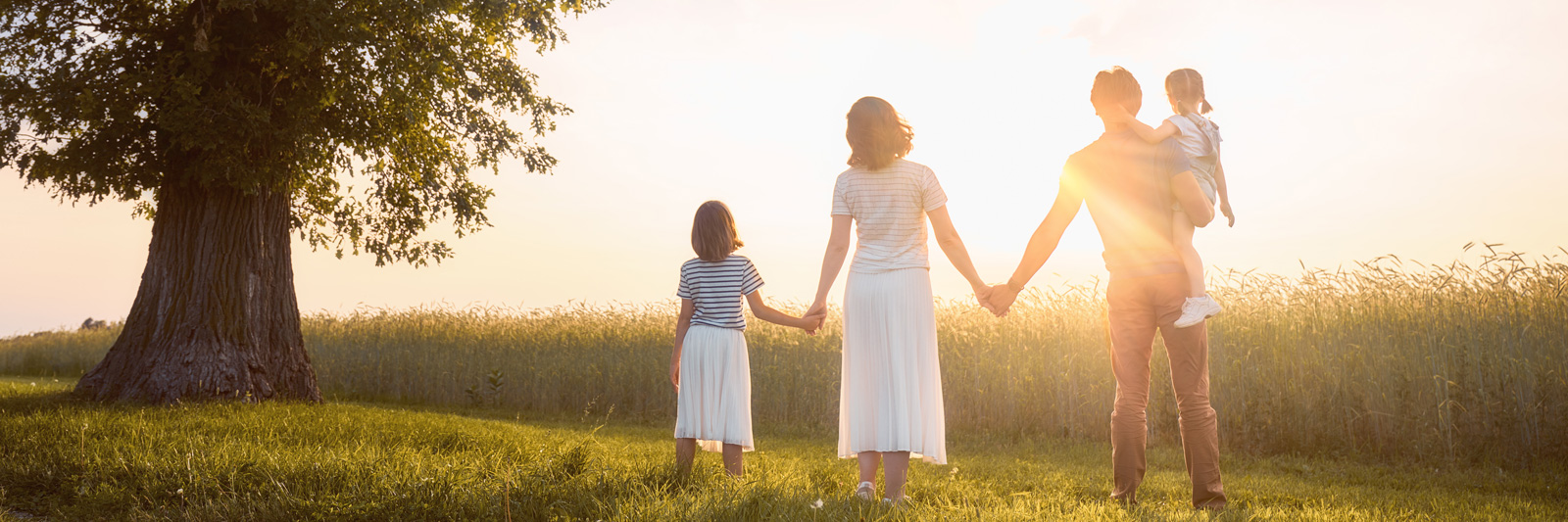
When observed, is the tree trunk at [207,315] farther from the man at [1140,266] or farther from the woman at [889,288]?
the man at [1140,266]

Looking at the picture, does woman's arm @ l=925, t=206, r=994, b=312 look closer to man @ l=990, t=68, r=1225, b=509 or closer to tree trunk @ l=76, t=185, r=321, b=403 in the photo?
man @ l=990, t=68, r=1225, b=509

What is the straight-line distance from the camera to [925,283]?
4.93 metres

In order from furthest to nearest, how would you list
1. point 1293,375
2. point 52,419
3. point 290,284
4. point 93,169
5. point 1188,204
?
1. point 290,284
2. point 93,169
3. point 1293,375
4. point 52,419
5. point 1188,204

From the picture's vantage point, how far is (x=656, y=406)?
15.2 meters

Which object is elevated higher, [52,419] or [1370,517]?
[52,419]

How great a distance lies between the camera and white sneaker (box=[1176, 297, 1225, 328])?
503 centimetres

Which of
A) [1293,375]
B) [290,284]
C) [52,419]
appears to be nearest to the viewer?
[52,419]

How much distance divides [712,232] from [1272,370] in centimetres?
768

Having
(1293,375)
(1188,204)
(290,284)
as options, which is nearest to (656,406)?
(290,284)

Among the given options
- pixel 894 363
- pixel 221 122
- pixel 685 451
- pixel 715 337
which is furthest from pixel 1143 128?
pixel 221 122

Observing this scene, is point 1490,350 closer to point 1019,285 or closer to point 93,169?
point 1019,285

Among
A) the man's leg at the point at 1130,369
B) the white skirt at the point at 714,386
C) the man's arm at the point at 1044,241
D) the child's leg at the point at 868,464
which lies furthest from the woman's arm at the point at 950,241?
the white skirt at the point at 714,386

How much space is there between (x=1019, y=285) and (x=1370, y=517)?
8.83ft

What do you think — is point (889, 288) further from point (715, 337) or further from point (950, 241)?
point (715, 337)
